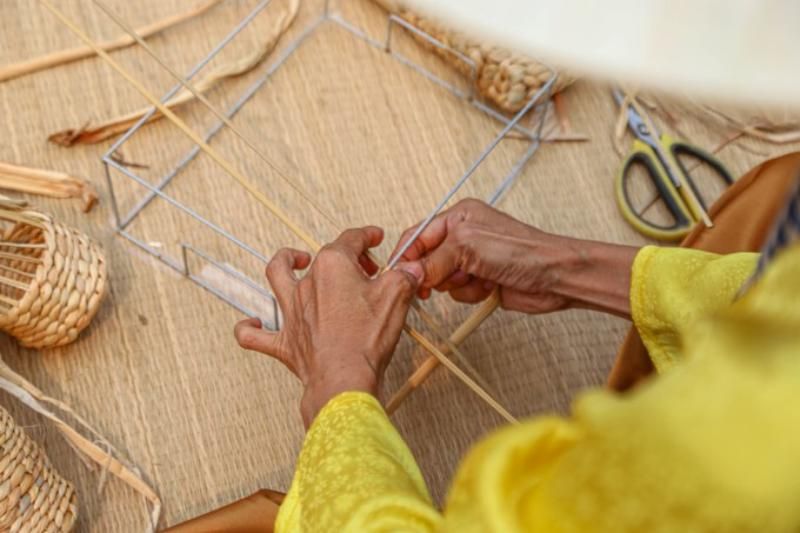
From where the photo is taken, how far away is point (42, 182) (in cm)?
103

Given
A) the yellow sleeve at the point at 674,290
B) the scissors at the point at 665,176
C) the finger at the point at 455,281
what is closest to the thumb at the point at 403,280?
the finger at the point at 455,281

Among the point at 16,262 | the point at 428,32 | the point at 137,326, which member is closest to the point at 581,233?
the point at 428,32

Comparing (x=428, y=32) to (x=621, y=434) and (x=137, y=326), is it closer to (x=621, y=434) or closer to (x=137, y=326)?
(x=137, y=326)

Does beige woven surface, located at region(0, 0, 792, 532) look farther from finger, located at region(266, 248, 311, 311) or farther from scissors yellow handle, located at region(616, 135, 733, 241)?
finger, located at region(266, 248, 311, 311)

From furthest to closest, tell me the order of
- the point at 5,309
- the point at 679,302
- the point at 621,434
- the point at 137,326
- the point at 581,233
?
the point at 581,233
the point at 137,326
the point at 5,309
the point at 679,302
the point at 621,434

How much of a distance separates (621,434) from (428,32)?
3.29 ft

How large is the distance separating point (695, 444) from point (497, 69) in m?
0.94

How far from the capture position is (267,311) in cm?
102

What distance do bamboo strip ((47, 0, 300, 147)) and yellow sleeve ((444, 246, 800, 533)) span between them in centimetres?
87

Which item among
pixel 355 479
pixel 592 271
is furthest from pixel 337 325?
pixel 592 271

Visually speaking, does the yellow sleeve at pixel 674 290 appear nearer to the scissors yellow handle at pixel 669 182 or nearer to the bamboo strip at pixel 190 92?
the scissors yellow handle at pixel 669 182

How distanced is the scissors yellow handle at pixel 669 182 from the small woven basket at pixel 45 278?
0.66m

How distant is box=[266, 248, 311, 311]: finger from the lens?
31.4 inches

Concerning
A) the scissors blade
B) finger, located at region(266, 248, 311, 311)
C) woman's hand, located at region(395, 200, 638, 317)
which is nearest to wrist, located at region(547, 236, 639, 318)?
woman's hand, located at region(395, 200, 638, 317)
